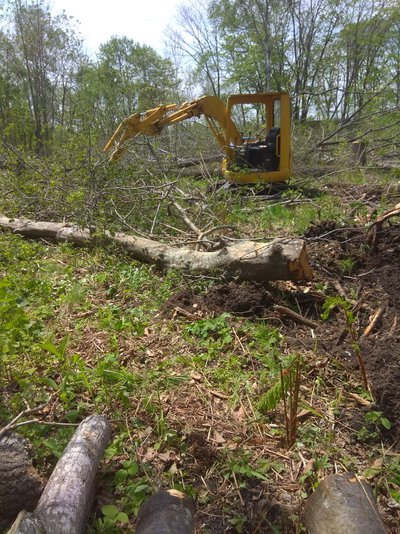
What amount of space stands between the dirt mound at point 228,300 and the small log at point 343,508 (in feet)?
6.69

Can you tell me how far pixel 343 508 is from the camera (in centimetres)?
196

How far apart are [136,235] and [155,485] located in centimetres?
411

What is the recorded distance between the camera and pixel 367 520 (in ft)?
6.25

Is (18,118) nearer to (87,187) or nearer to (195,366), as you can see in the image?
(87,187)

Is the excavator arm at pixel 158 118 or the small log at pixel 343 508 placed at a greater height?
the excavator arm at pixel 158 118

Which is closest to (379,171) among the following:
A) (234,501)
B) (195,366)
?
(195,366)

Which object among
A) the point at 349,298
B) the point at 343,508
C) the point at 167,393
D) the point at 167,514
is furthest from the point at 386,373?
the point at 167,514

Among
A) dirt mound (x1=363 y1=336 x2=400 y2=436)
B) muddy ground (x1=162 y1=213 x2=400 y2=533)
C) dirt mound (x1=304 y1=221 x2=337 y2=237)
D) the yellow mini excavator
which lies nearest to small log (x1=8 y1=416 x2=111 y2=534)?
muddy ground (x1=162 y1=213 x2=400 y2=533)

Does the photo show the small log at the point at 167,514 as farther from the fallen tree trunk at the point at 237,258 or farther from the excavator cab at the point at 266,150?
the excavator cab at the point at 266,150

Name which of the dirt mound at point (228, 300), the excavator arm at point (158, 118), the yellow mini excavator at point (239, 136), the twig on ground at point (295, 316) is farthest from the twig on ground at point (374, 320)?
the excavator arm at point (158, 118)

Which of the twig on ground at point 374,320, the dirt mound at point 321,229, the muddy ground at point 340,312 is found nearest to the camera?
the muddy ground at point 340,312

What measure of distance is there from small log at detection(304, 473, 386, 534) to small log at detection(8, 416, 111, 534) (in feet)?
3.65

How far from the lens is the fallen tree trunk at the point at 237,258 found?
163 inches

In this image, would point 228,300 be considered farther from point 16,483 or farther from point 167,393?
point 16,483
